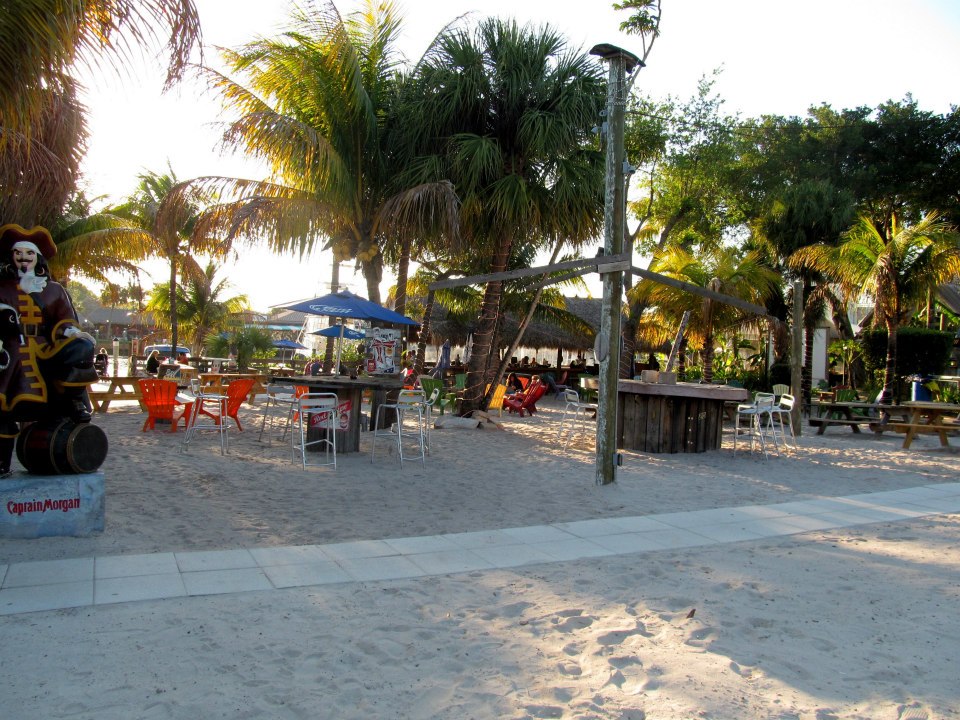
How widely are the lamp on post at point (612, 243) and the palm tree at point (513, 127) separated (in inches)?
154

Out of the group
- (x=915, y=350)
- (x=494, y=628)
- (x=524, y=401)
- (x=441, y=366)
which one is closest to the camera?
(x=494, y=628)

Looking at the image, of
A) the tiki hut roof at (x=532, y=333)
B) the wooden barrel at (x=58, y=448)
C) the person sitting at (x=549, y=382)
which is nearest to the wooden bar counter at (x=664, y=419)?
the wooden barrel at (x=58, y=448)

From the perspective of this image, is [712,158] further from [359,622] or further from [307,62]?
[359,622]

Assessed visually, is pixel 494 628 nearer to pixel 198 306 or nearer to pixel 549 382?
pixel 549 382

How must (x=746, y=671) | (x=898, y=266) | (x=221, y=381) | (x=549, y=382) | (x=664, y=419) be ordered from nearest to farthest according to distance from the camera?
(x=746, y=671), (x=664, y=419), (x=221, y=381), (x=898, y=266), (x=549, y=382)

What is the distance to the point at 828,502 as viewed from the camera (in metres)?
7.70

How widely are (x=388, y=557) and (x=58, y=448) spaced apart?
241 centimetres

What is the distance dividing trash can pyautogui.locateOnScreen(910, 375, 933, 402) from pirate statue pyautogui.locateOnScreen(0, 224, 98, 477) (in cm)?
1621

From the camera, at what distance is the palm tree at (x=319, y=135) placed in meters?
11.6

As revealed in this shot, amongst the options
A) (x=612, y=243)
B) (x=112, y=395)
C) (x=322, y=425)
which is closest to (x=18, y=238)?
(x=322, y=425)

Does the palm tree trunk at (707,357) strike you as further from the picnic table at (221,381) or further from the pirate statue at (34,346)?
the pirate statue at (34,346)

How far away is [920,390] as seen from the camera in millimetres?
17406

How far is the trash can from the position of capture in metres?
16.5

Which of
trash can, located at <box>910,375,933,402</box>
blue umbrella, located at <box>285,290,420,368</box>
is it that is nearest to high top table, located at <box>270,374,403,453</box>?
blue umbrella, located at <box>285,290,420,368</box>
